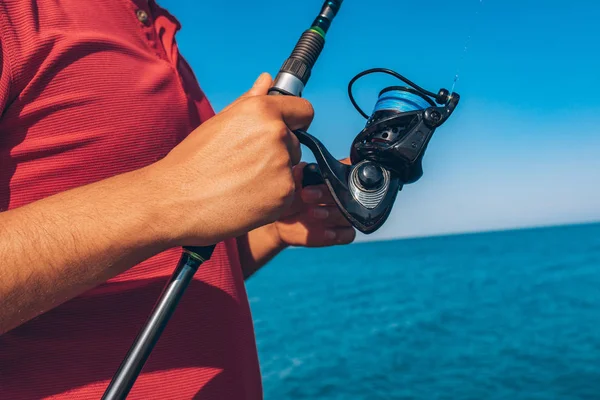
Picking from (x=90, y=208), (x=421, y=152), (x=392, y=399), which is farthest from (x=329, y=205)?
(x=392, y=399)

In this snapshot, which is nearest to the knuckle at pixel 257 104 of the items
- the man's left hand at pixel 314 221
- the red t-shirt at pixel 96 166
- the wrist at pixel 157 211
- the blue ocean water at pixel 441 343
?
the wrist at pixel 157 211

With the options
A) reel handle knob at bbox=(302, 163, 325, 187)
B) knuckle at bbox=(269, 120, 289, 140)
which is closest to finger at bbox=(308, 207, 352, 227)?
reel handle knob at bbox=(302, 163, 325, 187)

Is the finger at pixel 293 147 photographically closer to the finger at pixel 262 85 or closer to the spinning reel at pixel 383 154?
the spinning reel at pixel 383 154

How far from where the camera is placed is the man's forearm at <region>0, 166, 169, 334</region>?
1.17 meters

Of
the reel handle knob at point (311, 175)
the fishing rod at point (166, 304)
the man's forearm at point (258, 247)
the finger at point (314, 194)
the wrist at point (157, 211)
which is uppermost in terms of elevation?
the reel handle knob at point (311, 175)

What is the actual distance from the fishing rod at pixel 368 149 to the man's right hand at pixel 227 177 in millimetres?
142

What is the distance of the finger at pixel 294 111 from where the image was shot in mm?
1397

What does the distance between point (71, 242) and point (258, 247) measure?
4.02 feet

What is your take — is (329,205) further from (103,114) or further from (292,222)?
(103,114)

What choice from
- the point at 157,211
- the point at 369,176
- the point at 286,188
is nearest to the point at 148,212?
the point at 157,211

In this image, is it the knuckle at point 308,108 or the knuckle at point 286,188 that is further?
the knuckle at point 308,108

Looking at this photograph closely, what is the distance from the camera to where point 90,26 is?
163 cm

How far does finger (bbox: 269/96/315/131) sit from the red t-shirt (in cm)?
43

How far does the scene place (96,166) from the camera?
154cm
